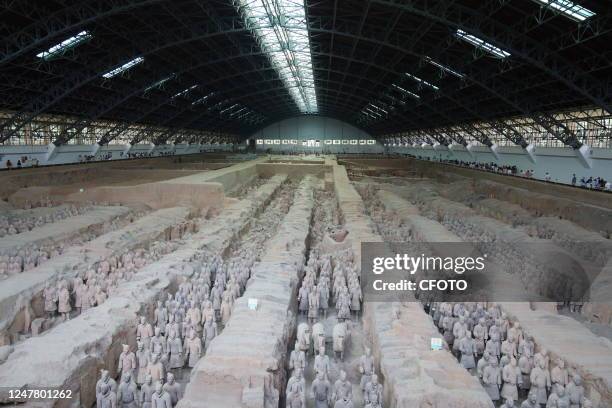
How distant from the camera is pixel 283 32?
22.5 metres

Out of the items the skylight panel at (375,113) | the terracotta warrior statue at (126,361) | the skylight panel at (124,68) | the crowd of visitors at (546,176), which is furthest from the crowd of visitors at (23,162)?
the skylight panel at (375,113)

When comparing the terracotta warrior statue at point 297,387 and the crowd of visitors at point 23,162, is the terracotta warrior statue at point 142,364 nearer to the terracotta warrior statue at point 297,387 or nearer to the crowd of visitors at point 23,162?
the terracotta warrior statue at point 297,387

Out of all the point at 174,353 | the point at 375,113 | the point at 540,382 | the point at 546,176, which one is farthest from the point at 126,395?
the point at 375,113

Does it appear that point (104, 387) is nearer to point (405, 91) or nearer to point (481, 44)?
point (481, 44)

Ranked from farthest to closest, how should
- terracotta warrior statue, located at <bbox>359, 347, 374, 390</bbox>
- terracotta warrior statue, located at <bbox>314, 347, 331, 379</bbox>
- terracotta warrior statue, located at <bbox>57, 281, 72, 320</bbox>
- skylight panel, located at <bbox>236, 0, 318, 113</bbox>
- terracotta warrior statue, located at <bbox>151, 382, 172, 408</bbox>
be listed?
skylight panel, located at <bbox>236, 0, 318, 113</bbox>
terracotta warrior statue, located at <bbox>57, 281, 72, 320</bbox>
terracotta warrior statue, located at <bbox>314, 347, 331, 379</bbox>
terracotta warrior statue, located at <bbox>359, 347, 374, 390</bbox>
terracotta warrior statue, located at <bbox>151, 382, 172, 408</bbox>

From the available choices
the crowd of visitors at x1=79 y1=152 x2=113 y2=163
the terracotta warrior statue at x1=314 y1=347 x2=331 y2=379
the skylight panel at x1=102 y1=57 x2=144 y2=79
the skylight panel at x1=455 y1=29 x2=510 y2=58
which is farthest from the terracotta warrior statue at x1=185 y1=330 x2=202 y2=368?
the crowd of visitors at x1=79 y1=152 x2=113 y2=163

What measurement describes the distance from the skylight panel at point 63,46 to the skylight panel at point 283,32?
6.56 meters

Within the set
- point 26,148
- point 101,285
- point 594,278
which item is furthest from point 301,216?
point 26,148

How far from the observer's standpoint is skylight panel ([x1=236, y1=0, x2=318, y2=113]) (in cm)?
1847

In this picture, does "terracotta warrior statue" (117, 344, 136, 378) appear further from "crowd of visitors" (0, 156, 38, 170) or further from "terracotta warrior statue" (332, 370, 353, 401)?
"crowd of visitors" (0, 156, 38, 170)

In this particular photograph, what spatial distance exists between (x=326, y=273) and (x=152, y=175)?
59.8ft

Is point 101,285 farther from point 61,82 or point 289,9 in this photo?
point 61,82

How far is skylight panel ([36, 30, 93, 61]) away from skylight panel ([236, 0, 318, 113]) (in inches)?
258

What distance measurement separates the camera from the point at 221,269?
9.03 meters
